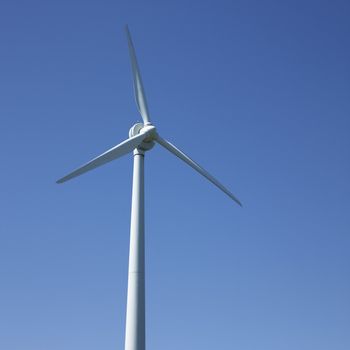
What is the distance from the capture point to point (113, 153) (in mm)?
29547

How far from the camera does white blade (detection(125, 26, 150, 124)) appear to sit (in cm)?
3210

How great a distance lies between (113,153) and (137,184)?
2900 millimetres

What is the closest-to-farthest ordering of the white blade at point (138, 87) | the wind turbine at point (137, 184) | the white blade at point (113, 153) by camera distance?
1. the wind turbine at point (137, 184)
2. the white blade at point (113, 153)
3. the white blade at point (138, 87)

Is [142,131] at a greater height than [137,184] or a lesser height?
greater

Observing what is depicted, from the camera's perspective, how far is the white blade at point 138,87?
32100 mm

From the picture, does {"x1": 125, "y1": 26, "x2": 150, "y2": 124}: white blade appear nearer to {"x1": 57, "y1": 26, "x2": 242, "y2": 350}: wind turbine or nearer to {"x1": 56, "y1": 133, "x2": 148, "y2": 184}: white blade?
{"x1": 57, "y1": 26, "x2": 242, "y2": 350}: wind turbine

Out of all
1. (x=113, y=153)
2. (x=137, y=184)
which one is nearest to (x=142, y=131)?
(x=113, y=153)

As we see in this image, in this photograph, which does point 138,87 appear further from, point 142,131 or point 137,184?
point 137,184

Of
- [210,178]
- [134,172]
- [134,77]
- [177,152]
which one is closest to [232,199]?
[210,178]

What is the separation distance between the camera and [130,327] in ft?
79.3

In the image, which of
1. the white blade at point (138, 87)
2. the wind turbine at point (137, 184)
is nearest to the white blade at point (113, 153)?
the wind turbine at point (137, 184)

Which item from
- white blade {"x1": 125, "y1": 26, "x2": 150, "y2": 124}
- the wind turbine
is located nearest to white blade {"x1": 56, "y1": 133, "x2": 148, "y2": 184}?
the wind turbine

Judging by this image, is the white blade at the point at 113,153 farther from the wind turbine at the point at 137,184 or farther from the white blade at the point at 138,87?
the white blade at the point at 138,87

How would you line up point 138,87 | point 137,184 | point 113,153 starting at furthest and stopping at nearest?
point 138,87
point 113,153
point 137,184
